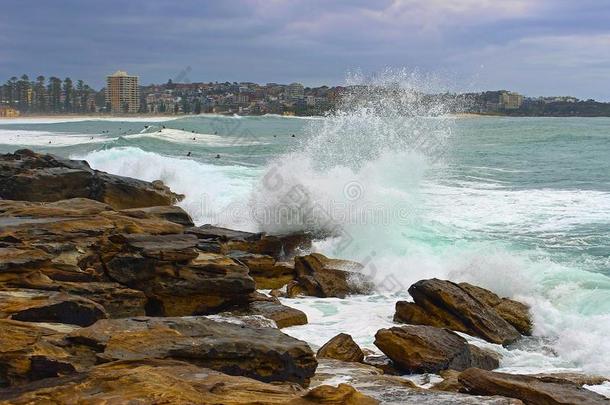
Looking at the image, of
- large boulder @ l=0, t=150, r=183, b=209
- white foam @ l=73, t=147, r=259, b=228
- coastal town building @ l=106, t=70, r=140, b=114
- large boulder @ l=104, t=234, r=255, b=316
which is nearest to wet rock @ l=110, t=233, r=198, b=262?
large boulder @ l=104, t=234, r=255, b=316

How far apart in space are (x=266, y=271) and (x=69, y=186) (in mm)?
5573

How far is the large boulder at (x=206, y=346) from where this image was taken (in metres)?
5.29

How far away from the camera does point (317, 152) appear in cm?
2023

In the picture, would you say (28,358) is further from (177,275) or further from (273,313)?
(273,313)

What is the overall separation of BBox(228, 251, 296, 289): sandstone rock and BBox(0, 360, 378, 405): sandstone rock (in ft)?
21.5

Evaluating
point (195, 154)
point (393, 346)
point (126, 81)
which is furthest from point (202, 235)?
point (126, 81)

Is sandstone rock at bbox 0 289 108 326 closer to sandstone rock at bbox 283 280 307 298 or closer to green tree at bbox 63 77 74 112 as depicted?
sandstone rock at bbox 283 280 307 298

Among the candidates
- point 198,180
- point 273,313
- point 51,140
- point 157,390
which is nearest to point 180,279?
point 273,313

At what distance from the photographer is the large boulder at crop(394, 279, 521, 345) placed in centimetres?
927

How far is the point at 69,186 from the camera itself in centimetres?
1527

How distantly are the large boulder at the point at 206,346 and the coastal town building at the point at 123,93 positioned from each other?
14028 cm

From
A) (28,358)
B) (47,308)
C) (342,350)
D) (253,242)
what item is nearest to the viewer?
(28,358)

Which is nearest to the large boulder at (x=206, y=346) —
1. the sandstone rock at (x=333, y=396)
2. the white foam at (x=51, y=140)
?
the sandstone rock at (x=333, y=396)

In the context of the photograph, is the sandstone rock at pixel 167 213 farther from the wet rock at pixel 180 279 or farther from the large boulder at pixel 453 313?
the large boulder at pixel 453 313
